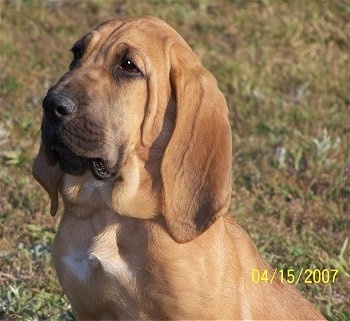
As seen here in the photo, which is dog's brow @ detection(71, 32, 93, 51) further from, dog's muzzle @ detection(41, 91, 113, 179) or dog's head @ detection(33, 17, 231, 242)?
dog's muzzle @ detection(41, 91, 113, 179)

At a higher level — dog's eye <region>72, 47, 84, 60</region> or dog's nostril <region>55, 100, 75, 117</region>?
dog's eye <region>72, 47, 84, 60</region>

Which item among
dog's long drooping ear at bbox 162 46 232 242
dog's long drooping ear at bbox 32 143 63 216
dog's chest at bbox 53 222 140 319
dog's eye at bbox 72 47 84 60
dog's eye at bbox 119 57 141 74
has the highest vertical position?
dog's eye at bbox 119 57 141 74

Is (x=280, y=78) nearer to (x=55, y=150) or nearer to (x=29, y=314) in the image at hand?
(x=29, y=314)

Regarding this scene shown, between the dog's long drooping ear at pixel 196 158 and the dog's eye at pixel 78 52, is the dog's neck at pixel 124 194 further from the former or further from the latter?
the dog's eye at pixel 78 52

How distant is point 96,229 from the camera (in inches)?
197

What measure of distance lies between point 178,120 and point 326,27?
597cm

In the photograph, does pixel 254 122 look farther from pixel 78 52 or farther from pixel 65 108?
pixel 65 108

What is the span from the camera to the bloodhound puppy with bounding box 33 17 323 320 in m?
4.80

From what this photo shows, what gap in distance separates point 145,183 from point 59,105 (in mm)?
552

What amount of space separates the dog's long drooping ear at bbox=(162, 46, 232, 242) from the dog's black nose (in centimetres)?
47

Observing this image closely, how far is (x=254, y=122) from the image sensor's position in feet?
29.5
